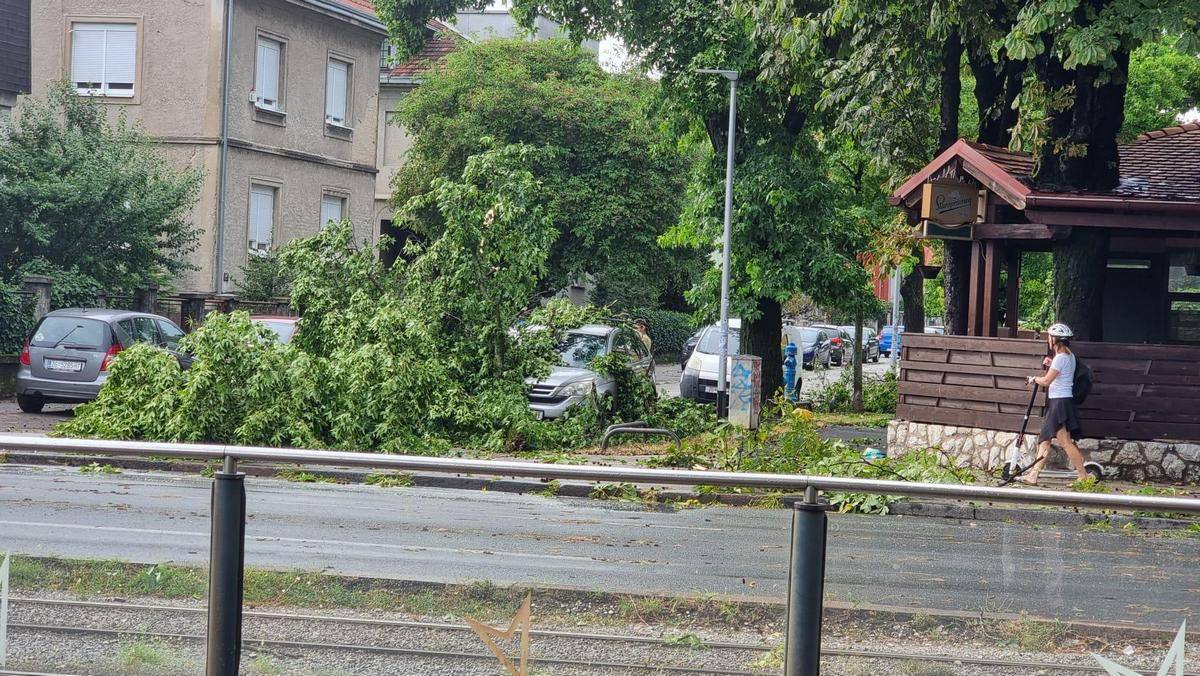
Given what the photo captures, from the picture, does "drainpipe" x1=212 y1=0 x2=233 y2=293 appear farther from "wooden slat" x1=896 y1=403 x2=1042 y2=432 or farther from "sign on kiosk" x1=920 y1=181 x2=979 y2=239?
"sign on kiosk" x1=920 y1=181 x2=979 y2=239

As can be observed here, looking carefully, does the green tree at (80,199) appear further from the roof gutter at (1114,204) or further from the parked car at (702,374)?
the roof gutter at (1114,204)

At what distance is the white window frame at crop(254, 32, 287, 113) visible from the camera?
32.6 m

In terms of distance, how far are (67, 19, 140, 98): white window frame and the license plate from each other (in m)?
13.7

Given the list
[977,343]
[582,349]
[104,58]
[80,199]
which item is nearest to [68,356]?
[80,199]

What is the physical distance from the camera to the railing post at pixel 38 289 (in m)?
23.4

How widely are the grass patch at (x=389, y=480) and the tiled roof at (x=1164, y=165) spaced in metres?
14.7

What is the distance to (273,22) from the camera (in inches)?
1303

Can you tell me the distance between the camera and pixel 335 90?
118 ft

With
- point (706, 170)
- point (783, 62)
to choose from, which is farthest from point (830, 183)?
point (783, 62)

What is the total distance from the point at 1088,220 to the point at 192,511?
1426cm

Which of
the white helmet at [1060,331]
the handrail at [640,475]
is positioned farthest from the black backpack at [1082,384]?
the handrail at [640,475]

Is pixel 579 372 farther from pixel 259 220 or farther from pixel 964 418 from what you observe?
pixel 259 220

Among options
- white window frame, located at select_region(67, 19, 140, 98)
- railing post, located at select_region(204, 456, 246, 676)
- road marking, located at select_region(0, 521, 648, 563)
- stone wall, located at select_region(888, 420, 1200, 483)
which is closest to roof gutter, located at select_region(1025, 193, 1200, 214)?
stone wall, located at select_region(888, 420, 1200, 483)

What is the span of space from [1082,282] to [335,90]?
24.6 meters
